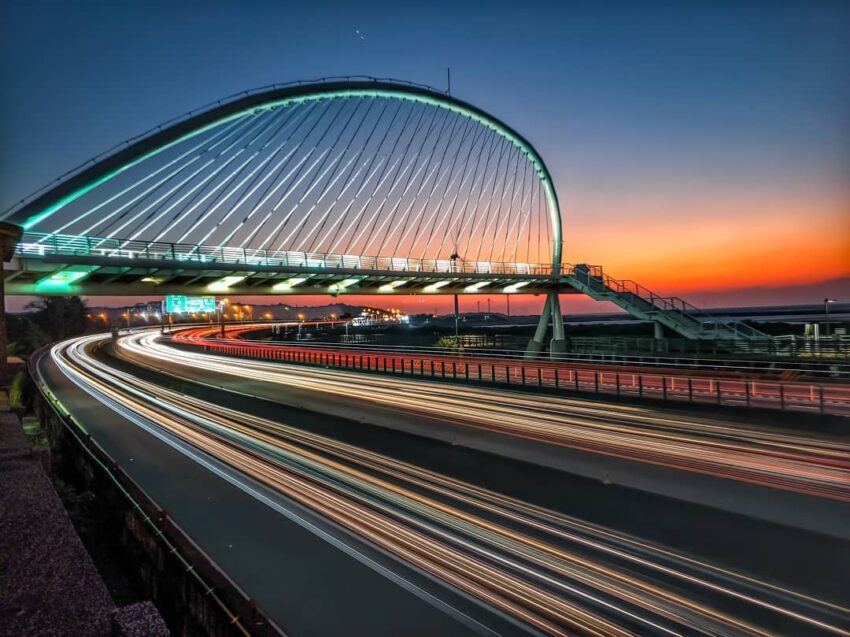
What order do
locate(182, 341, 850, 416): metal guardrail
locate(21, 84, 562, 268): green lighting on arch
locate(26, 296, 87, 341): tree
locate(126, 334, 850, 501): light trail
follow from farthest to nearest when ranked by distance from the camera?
locate(26, 296, 87, 341): tree
locate(21, 84, 562, 268): green lighting on arch
locate(182, 341, 850, 416): metal guardrail
locate(126, 334, 850, 501): light trail

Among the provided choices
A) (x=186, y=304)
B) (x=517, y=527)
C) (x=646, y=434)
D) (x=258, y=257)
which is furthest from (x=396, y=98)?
(x=186, y=304)

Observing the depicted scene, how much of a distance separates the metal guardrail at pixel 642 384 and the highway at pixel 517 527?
1.61 m

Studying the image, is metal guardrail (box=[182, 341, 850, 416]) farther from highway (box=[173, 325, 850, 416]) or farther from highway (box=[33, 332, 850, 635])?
highway (box=[33, 332, 850, 635])

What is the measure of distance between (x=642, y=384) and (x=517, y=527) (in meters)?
12.8

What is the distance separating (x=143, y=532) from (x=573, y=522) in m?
6.93

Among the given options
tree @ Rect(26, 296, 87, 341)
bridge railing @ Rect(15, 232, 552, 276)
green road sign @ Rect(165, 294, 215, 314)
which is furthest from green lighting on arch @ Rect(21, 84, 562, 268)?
tree @ Rect(26, 296, 87, 341)

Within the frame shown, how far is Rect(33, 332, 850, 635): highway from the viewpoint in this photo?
19.4ft

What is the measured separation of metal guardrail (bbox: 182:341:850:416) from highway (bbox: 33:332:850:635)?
1.61 meters

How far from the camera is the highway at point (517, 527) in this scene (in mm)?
5906

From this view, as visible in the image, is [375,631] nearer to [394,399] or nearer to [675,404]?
[675,404]

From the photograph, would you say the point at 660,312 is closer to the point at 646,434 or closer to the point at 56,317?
the point at 646,434

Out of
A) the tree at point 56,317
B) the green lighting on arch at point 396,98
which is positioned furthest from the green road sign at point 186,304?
the green lighting on arch at point 396,98

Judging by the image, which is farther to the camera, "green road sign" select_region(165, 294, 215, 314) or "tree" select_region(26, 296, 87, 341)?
"tree" select_region(26, 296, 87, 341)

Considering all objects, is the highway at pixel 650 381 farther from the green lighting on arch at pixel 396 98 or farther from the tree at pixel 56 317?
the tree at pixel 56 317
